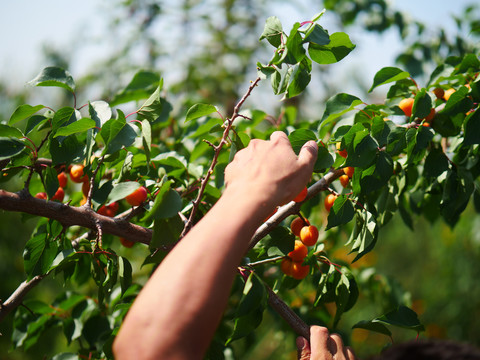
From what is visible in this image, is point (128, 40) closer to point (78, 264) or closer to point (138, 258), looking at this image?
point (138, 258)

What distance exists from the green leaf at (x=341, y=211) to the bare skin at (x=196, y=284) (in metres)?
0.24

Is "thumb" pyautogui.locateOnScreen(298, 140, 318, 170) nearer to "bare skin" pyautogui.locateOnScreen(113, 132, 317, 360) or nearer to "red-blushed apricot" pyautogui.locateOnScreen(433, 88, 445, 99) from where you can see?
"bare skin" pyautogui.locateOnScreen(113, 132, 317, 360)

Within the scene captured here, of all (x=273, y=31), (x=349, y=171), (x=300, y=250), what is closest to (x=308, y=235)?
(x=300, y=250)

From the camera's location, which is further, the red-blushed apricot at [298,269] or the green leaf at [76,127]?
the red-blushed apricot at [298,269]

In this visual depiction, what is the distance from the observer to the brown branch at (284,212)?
2.53 feet

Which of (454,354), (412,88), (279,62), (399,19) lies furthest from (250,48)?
(454,354)

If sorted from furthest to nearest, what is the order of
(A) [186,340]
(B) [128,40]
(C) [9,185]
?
1. (B) [128,40]
2. (C) [9,185]
3. (A) [186,340]

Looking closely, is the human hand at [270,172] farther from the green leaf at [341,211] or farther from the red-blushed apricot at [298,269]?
the red-blushed apricot at [298,269]

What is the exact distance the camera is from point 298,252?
0.85 meters

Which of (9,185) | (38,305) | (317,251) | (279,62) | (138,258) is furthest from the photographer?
(9,185)

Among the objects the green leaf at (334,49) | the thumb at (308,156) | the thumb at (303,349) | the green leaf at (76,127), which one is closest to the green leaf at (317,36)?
the green leaf at (334,49)

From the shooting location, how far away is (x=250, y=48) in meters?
4.03

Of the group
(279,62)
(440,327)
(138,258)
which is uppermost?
(279,62)

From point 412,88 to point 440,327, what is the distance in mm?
2661
